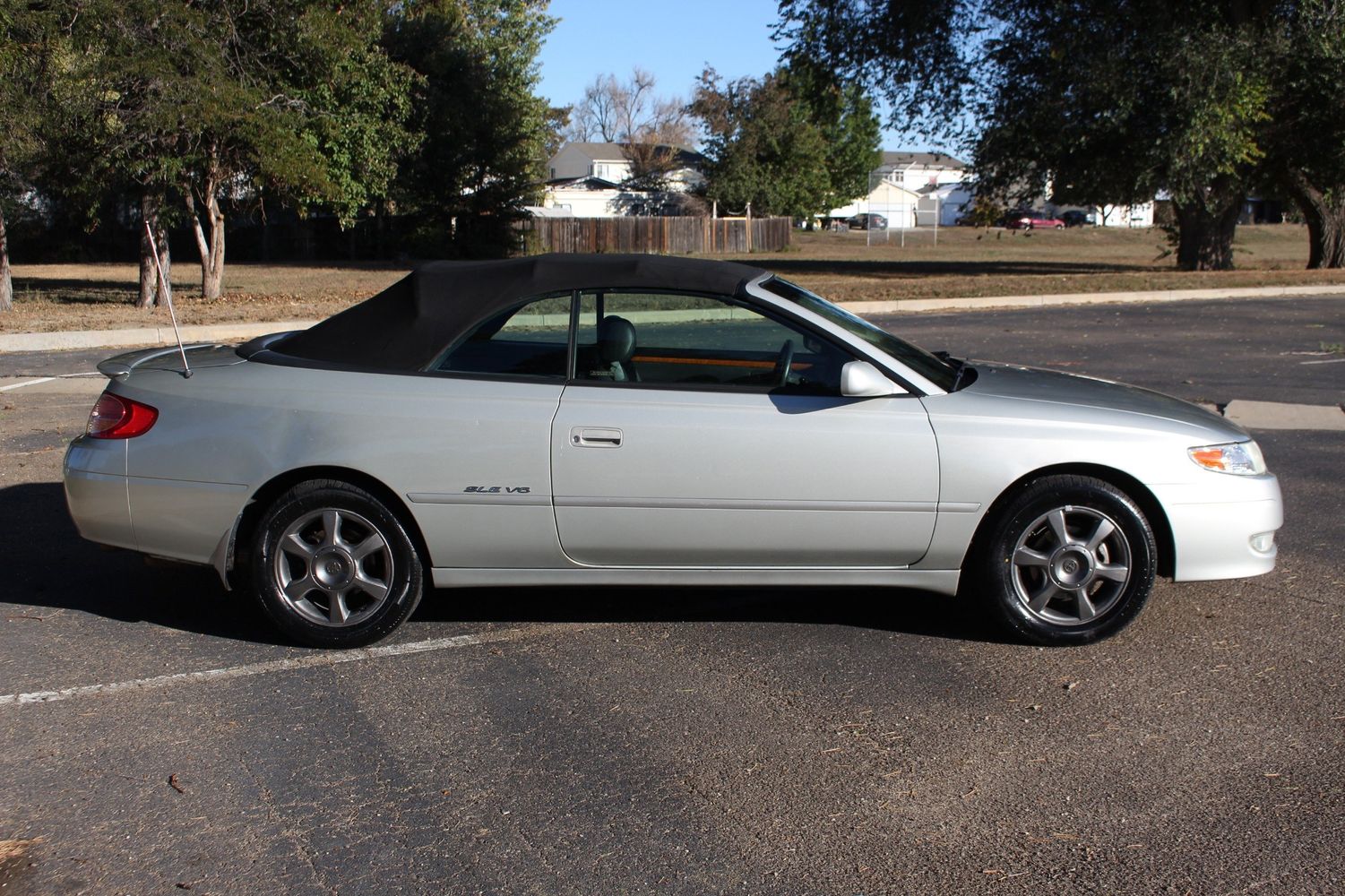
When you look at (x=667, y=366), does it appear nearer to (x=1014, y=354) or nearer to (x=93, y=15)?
(x=1014, y=354)

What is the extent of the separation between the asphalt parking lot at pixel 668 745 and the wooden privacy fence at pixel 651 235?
4247 centimetres

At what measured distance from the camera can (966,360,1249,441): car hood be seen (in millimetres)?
5258

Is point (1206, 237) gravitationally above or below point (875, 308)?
above

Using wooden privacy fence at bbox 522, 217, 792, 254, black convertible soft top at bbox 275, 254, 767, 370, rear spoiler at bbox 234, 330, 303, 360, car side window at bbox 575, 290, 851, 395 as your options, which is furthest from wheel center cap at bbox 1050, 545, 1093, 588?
wooden privacy fence at bbox 522, 217, 792, 254

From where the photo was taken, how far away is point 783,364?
524cm

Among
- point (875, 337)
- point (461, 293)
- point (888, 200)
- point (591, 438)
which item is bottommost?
point (591, 438)

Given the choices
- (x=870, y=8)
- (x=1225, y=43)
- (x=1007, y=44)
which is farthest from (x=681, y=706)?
(x=870, y=8)

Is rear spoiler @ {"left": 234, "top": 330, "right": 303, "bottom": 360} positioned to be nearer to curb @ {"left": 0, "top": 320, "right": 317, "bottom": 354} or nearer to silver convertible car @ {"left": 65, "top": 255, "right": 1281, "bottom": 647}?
silver convertible car @ {"left": 65, "top": 255, "right": 1281, "bottom": 647}

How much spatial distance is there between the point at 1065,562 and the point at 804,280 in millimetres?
25453

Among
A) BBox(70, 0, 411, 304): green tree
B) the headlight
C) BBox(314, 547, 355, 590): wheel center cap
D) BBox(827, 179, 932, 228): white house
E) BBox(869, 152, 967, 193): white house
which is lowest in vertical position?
BBox(314, 547, 355, 590): wheel center cap

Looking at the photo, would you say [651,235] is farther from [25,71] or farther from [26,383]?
[26,383]

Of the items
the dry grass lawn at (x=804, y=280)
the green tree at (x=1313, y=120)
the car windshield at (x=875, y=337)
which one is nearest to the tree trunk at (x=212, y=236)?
the dry grass lawn at (x=804, y=280)

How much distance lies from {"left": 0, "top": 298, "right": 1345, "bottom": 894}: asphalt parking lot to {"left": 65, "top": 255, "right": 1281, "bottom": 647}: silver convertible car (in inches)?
12.9

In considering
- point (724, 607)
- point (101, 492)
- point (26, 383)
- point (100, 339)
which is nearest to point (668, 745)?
point (724, 607)
